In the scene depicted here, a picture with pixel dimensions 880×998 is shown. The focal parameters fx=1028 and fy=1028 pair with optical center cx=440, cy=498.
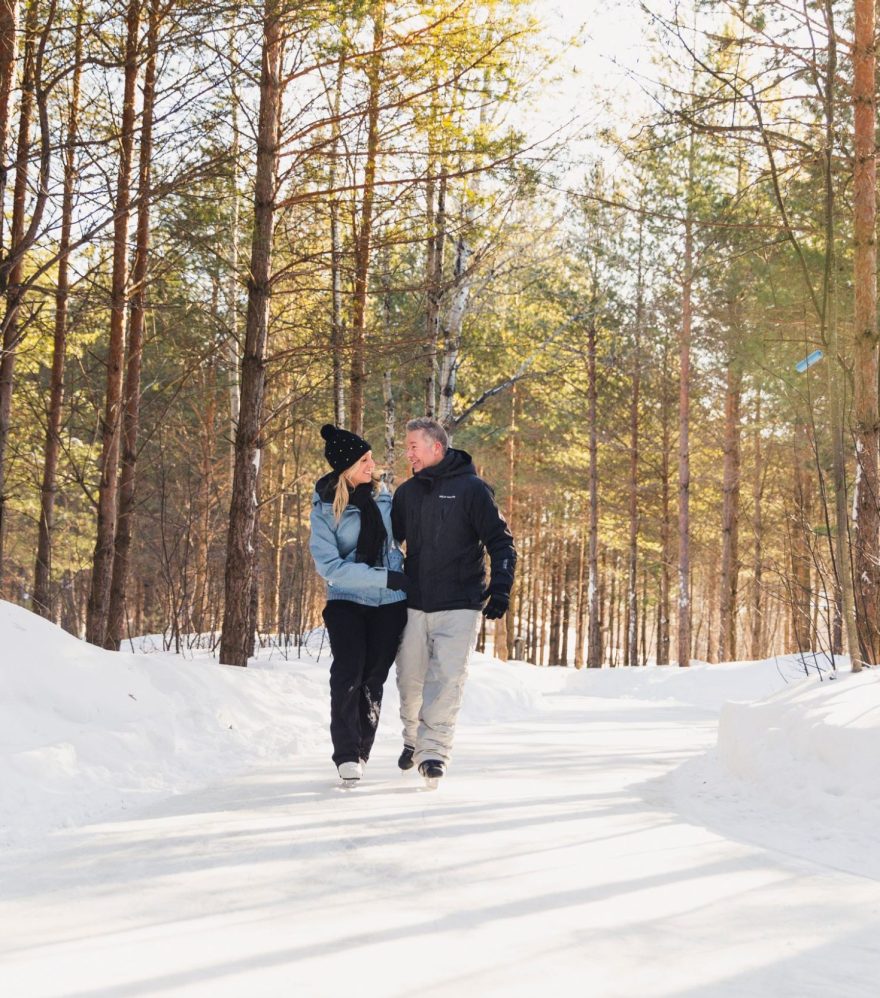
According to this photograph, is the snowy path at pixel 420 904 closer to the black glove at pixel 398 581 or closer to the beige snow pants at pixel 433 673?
the beige snow pants at pixel 433 673

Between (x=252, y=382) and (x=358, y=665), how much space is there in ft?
15.8

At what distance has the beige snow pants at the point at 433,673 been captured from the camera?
5.93 metres

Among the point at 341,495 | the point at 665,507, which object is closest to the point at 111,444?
the point at 341,495

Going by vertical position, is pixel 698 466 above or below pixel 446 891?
above

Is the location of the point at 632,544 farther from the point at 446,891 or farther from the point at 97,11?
the point at 446,891

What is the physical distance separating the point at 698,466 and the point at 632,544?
6.28 metres

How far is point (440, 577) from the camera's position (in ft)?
20.0

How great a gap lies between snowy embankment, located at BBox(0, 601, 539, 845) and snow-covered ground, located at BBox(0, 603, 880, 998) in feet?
0.06

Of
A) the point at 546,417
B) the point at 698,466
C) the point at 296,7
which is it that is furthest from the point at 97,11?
the point at 698,466

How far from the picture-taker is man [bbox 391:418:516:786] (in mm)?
5984

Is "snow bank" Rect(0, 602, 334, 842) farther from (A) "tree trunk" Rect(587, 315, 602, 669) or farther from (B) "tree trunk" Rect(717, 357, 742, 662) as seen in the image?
(B) "tree trunk" Rect(717, 357, 742, 662)

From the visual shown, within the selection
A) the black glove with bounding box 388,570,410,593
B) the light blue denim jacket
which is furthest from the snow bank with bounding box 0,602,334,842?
the black glove with bounding box 388,570,410,593

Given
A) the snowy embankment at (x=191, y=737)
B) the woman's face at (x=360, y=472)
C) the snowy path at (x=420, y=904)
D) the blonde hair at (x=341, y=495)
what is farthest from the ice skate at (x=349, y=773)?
the woman's face at (x=360, y=472)

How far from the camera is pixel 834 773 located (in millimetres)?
5512
